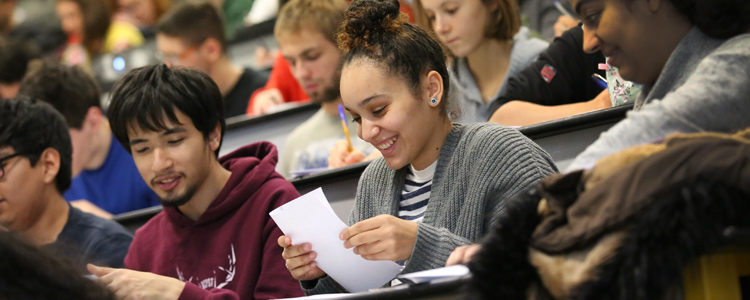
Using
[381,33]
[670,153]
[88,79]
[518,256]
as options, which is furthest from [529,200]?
[88,79]

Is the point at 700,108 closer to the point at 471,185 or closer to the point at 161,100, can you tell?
the point at 471,185

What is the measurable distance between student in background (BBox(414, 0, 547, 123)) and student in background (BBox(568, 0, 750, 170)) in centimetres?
118

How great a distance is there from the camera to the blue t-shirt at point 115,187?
3.08 meters

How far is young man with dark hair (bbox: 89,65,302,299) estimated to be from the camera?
1.96 metres

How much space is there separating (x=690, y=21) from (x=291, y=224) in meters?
0.74

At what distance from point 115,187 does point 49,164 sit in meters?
0.64

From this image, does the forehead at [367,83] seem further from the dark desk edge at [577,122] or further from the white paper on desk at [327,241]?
the dark desk edge at [577,122]

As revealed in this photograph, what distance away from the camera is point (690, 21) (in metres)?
1.28

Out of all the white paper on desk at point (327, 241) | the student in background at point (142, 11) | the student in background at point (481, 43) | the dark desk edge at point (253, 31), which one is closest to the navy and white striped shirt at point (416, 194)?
the white paper on desk at point (327, 241)

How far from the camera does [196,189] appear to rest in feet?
6.97

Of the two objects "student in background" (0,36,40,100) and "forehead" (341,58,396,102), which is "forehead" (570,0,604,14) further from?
"student in background" (0,36,40,100)

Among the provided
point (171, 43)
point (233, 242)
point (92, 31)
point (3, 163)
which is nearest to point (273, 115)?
point (171, 43)

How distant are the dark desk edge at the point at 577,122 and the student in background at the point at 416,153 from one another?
10.9 inches

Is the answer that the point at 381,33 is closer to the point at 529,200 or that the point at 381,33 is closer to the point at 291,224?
the point at 291,224
